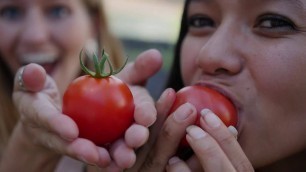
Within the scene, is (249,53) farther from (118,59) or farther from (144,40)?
(144,40)

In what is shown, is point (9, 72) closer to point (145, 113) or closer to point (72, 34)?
point (72, 34)

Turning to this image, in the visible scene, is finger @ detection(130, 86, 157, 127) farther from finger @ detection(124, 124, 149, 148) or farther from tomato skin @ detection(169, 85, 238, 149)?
tomato skin @ detection(169, 85, 238, 149)

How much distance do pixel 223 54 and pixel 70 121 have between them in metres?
0.59

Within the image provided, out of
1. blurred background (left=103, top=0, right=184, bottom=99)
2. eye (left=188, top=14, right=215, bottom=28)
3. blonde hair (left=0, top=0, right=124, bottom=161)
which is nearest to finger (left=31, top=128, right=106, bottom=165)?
eye (left=188, top=14, right=215, bottom=28)

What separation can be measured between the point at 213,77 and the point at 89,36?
6.24 feet

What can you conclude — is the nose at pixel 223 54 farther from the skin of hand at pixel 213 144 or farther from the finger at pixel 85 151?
the finger at pixel 85 151

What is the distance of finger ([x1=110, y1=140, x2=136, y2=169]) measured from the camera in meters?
1.35

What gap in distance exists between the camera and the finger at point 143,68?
5.88ft

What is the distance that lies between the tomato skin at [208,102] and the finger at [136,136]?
252 millimetres

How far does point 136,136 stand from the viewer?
4.45ft

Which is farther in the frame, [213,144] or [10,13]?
[10,13]

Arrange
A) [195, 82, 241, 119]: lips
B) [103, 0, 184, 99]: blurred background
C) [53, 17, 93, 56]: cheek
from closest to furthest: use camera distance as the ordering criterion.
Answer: [195, 82, 241, 119]: lips, [53, 17, 93, 56]: cheek, [103, 0, 184, 99]: blurred background

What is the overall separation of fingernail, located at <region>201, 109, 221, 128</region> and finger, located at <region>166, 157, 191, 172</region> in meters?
0.18

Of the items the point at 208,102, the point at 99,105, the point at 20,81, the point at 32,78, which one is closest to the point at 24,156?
the point at 20,81
